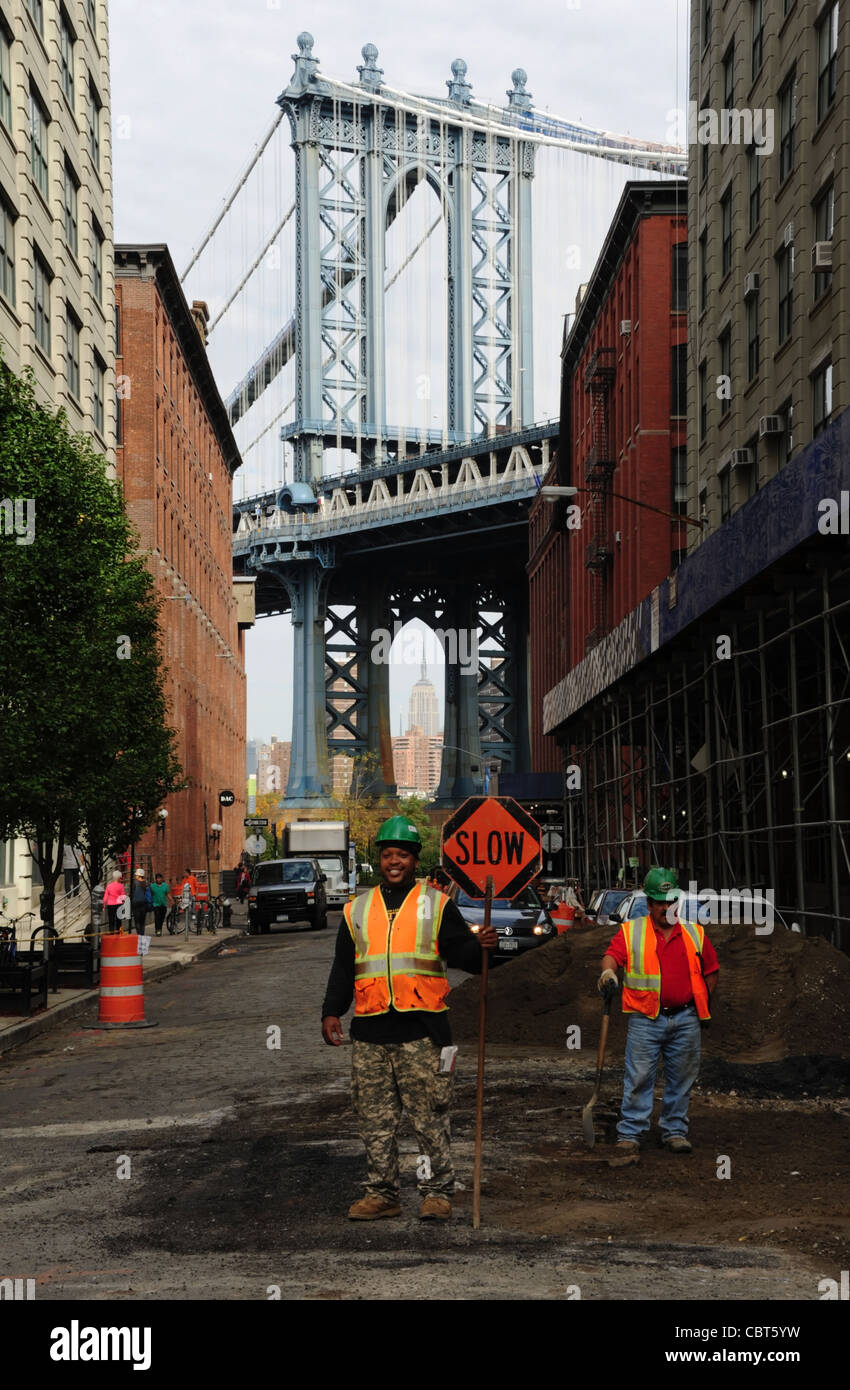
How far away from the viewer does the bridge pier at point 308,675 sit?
126 m

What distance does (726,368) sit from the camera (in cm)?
3972

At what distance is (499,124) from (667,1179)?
131399 mm

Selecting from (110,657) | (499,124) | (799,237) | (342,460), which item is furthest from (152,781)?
(499,124)

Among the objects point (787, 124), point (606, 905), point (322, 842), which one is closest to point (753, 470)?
point (787, 124)

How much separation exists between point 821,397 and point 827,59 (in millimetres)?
6224

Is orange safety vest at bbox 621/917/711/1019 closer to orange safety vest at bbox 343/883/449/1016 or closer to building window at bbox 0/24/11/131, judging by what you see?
orange safety vest at bbox 343/883/449/1016

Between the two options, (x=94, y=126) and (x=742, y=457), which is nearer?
(x=742, y=457)

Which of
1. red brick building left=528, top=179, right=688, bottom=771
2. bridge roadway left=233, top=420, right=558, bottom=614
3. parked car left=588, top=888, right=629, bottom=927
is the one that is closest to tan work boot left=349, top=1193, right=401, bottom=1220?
parked car left=588, top=888, right=629, bottom=927

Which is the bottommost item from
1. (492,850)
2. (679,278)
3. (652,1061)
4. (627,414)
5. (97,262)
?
(652,1061)

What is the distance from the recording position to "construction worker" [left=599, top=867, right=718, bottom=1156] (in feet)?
34.7

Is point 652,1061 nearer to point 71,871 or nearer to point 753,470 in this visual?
point 753,470

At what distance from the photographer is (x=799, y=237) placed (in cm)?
3259

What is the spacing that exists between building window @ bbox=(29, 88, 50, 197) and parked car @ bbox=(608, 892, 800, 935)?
24926 millimetres
